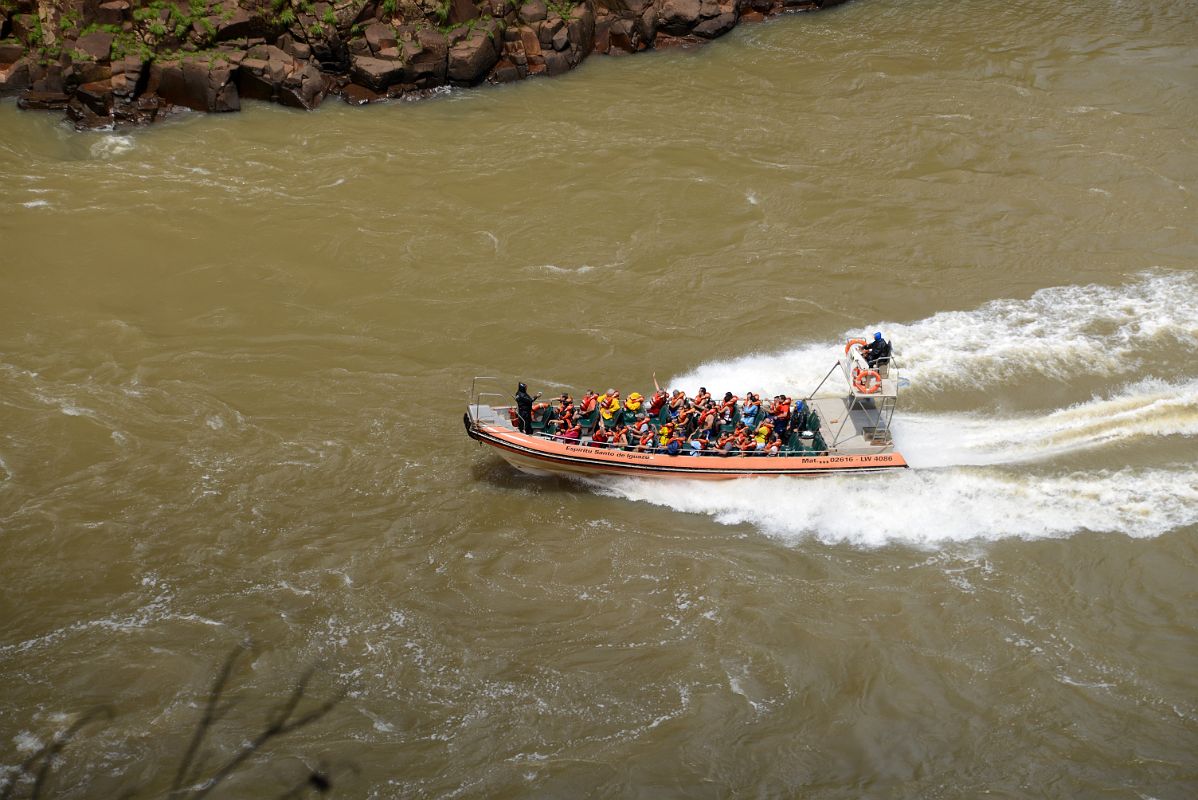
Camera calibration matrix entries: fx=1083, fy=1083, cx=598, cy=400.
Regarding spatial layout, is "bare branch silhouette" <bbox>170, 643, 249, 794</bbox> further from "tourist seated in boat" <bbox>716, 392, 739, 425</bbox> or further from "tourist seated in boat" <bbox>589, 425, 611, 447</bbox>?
"tourist seated in boat" <bbox>716, 392, 739, 425</bbox>

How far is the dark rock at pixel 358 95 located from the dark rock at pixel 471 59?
2.31 metres

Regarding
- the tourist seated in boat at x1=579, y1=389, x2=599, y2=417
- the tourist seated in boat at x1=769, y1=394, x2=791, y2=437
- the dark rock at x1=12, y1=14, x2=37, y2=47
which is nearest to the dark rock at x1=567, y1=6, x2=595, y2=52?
the dark rock at x1=12, y1=14, x2=37, y2=47

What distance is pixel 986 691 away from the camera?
15359mm

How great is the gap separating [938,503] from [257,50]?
2319 centimetres

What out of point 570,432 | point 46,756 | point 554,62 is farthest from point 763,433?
point 554,62

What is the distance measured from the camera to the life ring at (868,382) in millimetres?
18359

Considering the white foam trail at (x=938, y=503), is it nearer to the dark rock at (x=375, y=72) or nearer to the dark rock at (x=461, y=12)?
the dark rock at (x=375, y=72)

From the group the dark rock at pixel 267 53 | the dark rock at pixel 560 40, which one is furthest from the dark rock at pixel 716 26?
the dark rock at pixel 267 53

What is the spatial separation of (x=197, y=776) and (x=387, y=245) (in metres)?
13.9

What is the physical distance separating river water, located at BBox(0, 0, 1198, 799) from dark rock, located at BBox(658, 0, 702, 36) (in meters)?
2.93

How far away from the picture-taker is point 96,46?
98.2 ft

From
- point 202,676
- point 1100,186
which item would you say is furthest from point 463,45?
point 202,676

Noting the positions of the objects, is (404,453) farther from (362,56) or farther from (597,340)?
(362,56)

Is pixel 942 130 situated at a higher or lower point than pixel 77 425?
higher
